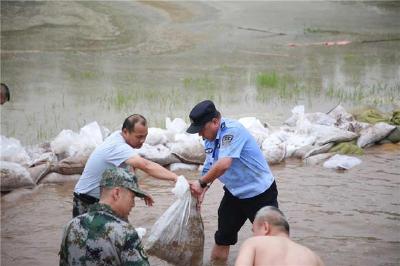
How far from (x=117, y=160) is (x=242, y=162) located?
853mm

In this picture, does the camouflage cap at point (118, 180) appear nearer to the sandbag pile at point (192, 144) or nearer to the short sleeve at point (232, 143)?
the short sleeve at point (232, 143)

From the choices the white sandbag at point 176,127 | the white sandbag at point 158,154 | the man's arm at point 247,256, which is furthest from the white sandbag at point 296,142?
the man's arm at point 247,256

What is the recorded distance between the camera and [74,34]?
1558 cm

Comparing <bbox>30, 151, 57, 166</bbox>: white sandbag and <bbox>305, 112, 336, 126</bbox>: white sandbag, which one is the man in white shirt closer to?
<bbox>30, 151, 57, 166</bbox>: white sandbag

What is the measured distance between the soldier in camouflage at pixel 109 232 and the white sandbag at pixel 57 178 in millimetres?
4122

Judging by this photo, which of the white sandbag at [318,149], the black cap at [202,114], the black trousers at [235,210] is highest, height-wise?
the black cap at [202,114]

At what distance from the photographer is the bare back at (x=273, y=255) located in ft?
10.5

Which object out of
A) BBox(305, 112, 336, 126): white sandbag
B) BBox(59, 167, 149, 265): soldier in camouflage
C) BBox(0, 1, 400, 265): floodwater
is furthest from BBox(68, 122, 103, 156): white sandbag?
BBox(59, 167, 149, 265): soldier in camouflage

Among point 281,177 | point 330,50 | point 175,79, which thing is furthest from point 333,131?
point 330,50

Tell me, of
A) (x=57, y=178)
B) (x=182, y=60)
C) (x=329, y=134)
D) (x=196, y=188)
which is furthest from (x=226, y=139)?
(x=182, y=60)

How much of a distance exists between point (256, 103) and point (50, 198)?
4767 mm

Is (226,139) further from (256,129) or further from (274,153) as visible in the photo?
(256,129)

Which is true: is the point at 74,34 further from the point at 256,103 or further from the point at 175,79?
the point at 256,103

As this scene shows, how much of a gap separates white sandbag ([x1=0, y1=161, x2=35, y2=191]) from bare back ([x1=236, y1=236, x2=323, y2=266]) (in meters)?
4.18
